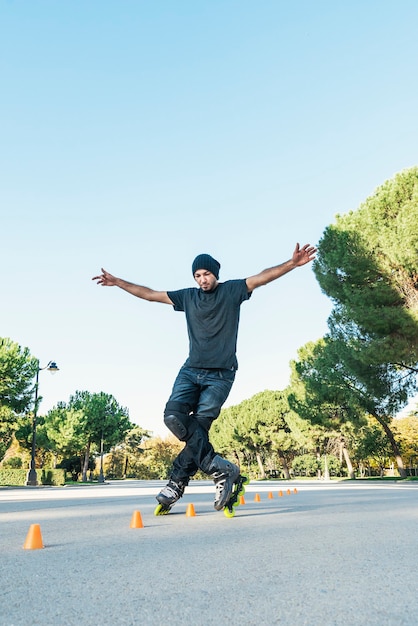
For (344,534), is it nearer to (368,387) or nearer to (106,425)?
(368,387)

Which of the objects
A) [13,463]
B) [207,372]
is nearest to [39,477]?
[13,463]

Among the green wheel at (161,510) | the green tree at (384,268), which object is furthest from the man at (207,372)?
the green tree at (384,268)

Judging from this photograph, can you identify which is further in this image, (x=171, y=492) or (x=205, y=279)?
(x=171, y=492)

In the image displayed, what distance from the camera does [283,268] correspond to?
208 inches

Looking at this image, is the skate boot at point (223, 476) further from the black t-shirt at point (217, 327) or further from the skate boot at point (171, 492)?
the black t-shirt at point (217, 327)

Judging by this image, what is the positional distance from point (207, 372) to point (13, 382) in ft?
108

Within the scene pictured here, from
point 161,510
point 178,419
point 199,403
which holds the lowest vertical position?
point 161,510

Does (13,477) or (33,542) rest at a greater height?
(13,477)

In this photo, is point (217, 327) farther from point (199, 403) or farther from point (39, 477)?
point (39, 477)

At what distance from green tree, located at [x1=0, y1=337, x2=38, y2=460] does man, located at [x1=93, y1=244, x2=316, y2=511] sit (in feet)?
106

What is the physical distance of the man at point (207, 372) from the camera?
5.36 meters

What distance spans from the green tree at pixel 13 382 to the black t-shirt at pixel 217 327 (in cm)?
3232

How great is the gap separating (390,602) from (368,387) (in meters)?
22.6

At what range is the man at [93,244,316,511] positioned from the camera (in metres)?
5.36
